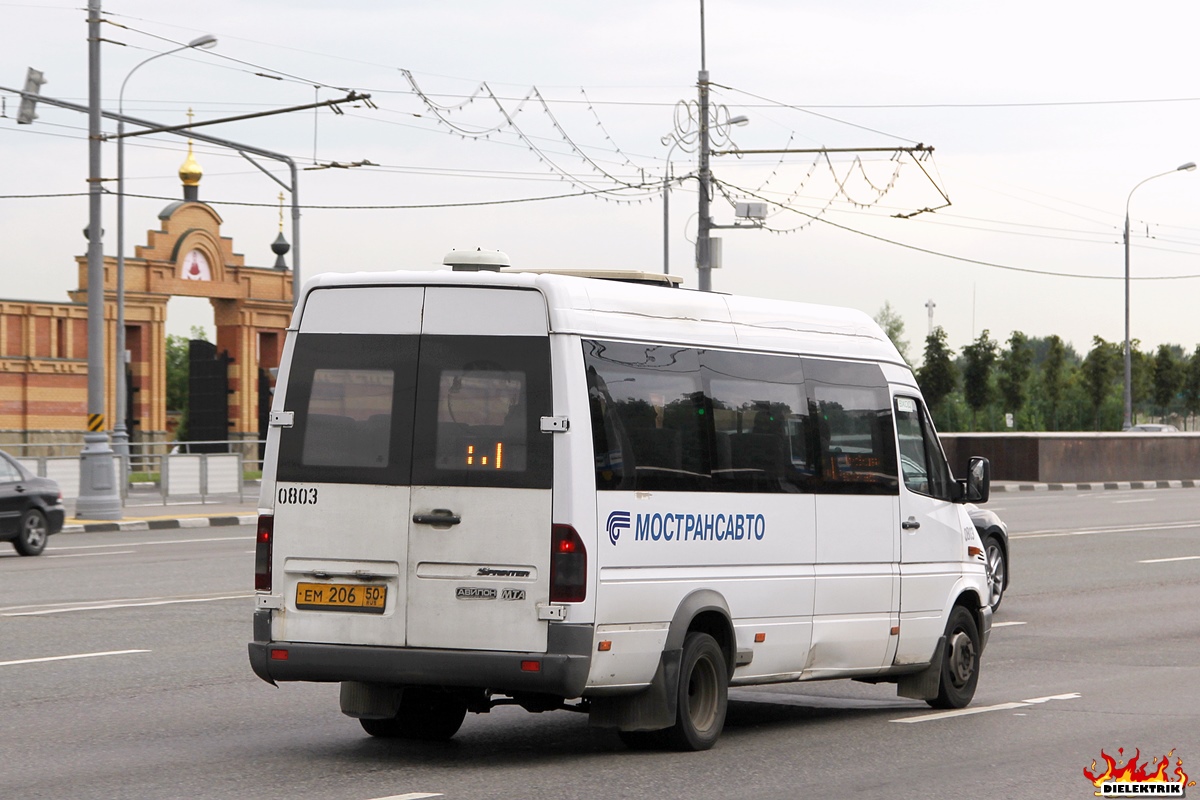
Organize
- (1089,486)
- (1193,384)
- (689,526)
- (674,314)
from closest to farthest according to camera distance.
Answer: (689,526)
(674,314)
(1089,486)
(1193,384)

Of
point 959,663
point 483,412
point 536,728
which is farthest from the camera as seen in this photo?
point 959,663

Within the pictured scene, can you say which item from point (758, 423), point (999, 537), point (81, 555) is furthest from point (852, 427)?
point (81, 555)

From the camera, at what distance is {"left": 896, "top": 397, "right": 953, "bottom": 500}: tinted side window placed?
9.91m

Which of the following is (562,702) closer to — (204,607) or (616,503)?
(616,503)

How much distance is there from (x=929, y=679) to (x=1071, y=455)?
37.0 metres

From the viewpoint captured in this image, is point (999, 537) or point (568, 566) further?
point (999, 537)

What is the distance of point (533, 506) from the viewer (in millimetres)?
7594

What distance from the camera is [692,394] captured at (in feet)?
27.6

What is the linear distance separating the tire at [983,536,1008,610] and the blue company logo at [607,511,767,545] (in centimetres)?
677

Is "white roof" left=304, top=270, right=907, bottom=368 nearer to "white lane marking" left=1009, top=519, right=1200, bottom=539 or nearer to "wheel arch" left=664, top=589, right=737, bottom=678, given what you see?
"wheel arch" left=664, top=589, right=737, bottom=678

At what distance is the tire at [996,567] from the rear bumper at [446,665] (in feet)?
26.8

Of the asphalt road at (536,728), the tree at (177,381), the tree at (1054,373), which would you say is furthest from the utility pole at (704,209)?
the tree at (177,381)

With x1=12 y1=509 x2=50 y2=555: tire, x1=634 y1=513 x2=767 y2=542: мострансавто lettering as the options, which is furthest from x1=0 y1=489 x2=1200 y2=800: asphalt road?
x1=12 y1=509 x2=50 y2=555: tire

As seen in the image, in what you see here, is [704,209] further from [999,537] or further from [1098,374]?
[1098,374]
